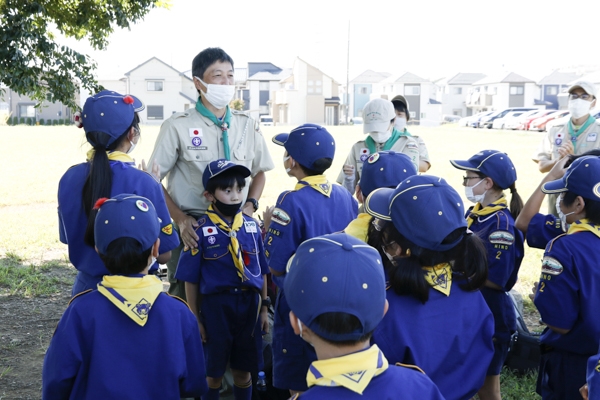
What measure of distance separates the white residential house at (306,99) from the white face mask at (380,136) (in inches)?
2262

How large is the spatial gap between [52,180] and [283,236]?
46.1 feet

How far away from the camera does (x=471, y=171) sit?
3662 mm

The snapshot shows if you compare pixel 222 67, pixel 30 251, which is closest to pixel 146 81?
pixel 30 251

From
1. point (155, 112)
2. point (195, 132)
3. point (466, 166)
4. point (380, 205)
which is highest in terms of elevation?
point (155, 112)

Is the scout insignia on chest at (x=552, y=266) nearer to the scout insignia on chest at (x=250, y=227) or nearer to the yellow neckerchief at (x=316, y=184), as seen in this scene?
the yellow neckerchief at (x=316, y=184)

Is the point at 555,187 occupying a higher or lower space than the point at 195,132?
lower

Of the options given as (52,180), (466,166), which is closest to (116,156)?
(466,166)

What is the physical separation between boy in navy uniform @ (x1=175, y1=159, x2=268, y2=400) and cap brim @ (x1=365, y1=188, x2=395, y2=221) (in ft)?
3.91

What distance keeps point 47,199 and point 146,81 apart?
5044cm

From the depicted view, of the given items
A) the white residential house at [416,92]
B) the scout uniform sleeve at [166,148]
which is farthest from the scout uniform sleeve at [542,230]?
the white residential house at [416,92]

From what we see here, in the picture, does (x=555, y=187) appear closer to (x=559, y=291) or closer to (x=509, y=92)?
(x=559, y=291)

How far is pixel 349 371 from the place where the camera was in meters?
1.55

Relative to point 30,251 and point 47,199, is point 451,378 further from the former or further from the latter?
point 47,199

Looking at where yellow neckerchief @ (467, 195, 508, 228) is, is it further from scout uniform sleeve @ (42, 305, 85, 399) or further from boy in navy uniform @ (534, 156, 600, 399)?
scout uniform sleeve @ (42, 305, 85, 399)
